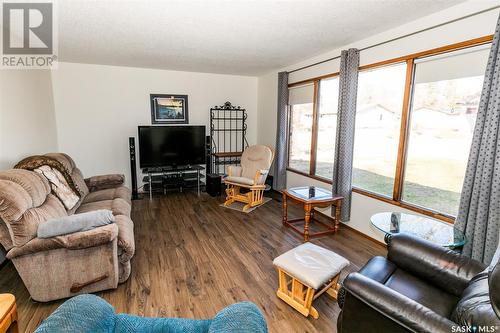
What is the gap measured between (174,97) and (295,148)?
8.56ft

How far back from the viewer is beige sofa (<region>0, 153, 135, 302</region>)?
6.24 feet

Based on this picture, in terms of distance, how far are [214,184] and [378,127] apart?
2.99 metres

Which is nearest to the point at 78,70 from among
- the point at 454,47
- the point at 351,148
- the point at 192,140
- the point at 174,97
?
the point at 174,97


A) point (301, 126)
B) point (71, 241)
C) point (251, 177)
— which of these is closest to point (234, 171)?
point (251, 177)

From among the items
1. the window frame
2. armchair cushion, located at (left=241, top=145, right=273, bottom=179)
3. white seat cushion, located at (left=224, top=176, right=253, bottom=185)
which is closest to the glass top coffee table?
the window frame

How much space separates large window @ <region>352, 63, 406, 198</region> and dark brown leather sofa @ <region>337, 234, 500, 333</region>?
1.51 metres

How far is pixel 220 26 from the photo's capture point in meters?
2.78

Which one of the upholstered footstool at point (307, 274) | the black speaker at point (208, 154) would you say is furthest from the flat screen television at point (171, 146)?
the upholstered footstool at point (307, 274)

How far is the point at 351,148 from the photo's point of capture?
11.2 feet

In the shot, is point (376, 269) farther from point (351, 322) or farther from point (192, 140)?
point (192, 140)

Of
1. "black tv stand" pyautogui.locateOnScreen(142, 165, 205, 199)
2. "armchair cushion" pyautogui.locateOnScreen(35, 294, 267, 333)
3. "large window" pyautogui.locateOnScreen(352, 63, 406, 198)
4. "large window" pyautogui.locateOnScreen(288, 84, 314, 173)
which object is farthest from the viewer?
"black tv stand" pyautogui.locateOnScreen(142, 165, 205, 199)

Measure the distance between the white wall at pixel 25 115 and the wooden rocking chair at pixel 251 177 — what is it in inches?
109

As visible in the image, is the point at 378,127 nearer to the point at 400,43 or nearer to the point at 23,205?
the point at 400,43

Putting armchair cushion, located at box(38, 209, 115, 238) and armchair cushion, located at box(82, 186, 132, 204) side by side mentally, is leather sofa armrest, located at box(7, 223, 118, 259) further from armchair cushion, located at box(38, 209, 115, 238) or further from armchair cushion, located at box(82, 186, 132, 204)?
armchair cushion, located at box(82, 186, 132, 204)
